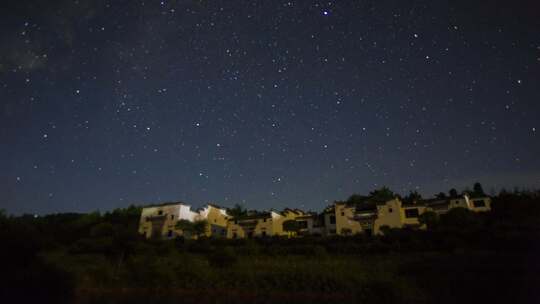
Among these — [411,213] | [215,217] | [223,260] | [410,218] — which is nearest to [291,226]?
[410,218]

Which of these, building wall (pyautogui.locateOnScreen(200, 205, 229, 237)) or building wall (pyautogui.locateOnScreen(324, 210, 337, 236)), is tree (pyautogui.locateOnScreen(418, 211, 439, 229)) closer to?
building wall (pyautogui.locateOnScreen(324, 210, 337, 236))

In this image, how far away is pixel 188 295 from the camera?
75.7 ft

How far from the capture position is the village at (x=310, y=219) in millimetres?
45562

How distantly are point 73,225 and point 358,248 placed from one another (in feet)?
170

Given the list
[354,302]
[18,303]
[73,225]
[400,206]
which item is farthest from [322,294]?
[73,225]

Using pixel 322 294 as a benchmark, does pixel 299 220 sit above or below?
above

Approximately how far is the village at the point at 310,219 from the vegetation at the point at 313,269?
738cm

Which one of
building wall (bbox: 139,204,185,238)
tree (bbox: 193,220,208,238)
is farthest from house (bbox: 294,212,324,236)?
building wall (bbox: 139,204,185,238)

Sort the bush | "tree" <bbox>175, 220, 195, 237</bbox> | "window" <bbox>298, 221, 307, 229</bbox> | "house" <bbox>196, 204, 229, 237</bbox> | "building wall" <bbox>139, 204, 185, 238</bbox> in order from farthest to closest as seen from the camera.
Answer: "house" <bbox>196, 204, 229, 237</bbox> → "building wall" <bbox>139, 204, 185, 238</bbox> → "window" <bbox>298, 221, 307, 229</bbox> → "tree" <bbox>175, 220, 195, 237</bbox> → the bush

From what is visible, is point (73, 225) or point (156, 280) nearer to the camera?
point (156, 280)

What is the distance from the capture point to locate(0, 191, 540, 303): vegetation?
1487 centimetres

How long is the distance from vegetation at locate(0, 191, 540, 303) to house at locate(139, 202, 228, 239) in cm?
1600

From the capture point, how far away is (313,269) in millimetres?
23766

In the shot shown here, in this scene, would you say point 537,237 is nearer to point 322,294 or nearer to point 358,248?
point 358,248
